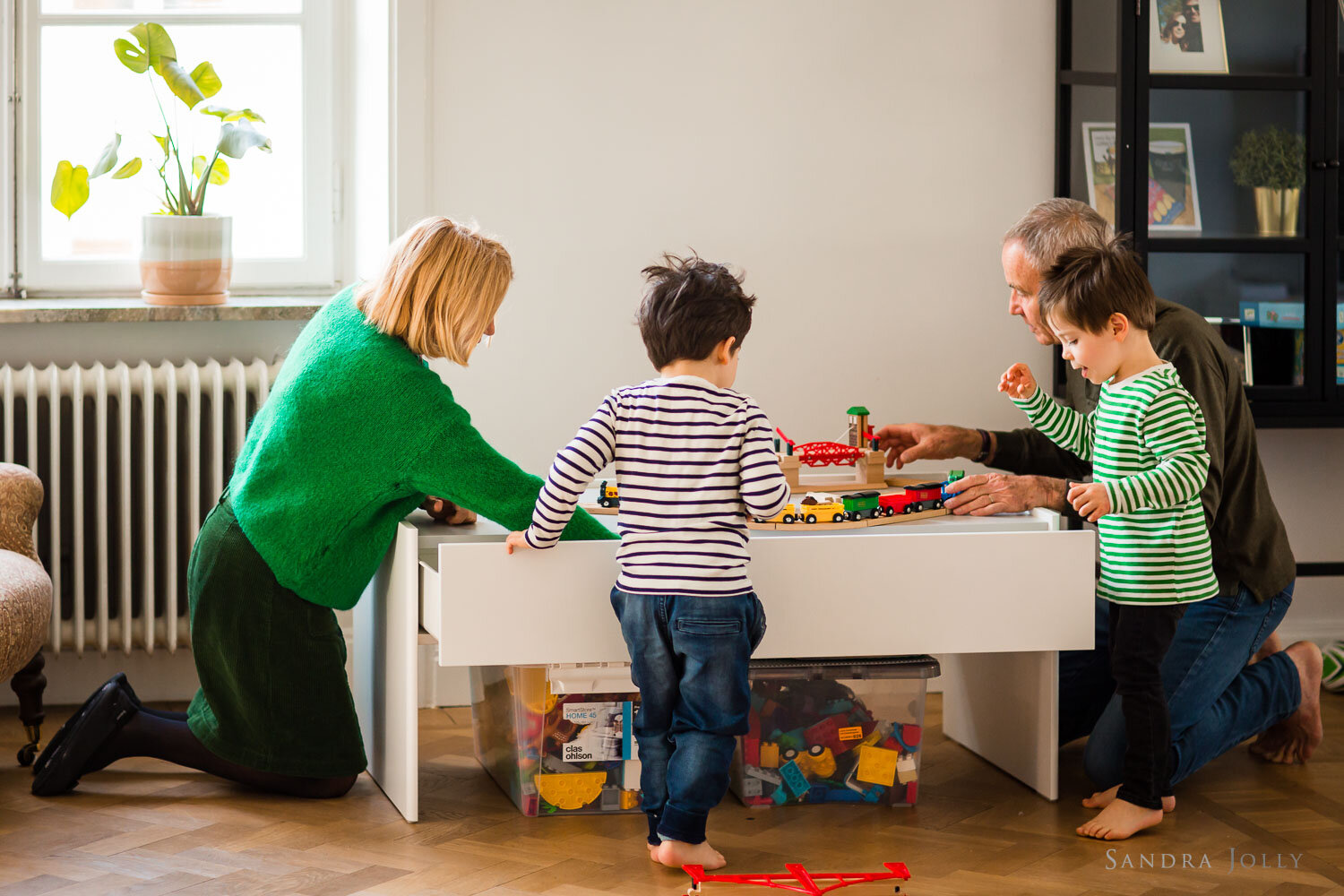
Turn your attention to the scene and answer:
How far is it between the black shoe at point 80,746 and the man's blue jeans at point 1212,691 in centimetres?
165

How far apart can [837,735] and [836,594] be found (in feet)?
0.97

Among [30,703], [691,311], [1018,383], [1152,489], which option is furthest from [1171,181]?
[30,703]

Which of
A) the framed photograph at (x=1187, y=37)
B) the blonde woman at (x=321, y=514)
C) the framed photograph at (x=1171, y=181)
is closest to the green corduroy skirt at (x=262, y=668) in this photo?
the blonde woman at (x=321, y=514)

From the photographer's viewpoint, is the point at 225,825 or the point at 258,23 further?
the point at 258,23

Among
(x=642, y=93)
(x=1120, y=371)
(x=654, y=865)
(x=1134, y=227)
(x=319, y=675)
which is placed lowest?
(x=654, y=865)

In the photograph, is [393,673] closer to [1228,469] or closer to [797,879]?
[797,879]

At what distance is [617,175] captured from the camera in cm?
300

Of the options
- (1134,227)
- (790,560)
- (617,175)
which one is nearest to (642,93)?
(617,175)

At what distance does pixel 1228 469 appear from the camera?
236 cm

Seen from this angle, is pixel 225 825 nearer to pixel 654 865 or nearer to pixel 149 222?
pixel 654 865

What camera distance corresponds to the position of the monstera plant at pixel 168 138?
9.53 ft

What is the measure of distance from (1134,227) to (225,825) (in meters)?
2.07

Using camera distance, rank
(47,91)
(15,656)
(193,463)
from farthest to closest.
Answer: (47,91), (193,463), (15,656)

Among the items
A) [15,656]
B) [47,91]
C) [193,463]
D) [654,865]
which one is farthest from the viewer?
[47,91]
